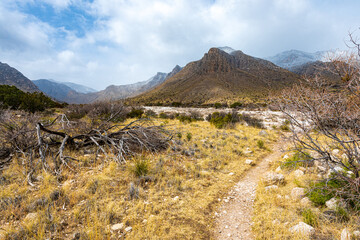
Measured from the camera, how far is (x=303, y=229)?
2.25 m

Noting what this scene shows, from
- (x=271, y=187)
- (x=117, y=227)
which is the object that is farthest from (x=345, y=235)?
(x=117, y=227)

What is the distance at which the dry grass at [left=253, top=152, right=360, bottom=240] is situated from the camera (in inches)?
87.8

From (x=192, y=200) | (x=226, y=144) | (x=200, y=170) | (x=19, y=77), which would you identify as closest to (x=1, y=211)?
(x=192, y=200)

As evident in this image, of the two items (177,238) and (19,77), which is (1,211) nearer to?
(177,238)

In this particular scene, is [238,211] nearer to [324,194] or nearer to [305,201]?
[305,201]

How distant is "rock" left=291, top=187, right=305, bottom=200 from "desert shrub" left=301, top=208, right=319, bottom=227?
0.57m

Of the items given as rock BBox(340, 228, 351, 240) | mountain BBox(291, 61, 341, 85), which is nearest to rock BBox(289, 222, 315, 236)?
rock BBox(340, 228, 351, 240)

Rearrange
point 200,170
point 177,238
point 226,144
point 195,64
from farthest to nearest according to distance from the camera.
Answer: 1. point 195,64
2. point 226,144
3. point 200,170
4. point 177,238

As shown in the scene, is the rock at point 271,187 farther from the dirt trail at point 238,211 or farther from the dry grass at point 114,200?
the dry grass at point 114,200

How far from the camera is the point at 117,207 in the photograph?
2.71 m

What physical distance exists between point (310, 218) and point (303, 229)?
34 cm

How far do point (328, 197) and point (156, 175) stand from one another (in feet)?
11.9

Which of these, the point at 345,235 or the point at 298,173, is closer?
the point at 345,235

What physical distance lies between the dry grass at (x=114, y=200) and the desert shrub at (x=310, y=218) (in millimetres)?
1592
